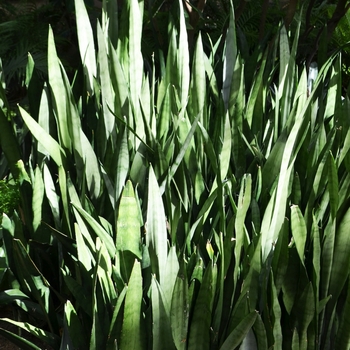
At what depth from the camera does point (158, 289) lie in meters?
0.90

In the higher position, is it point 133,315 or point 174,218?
point 174,218

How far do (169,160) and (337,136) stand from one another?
407 millimetres

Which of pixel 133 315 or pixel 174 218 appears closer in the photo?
pixel 133 315

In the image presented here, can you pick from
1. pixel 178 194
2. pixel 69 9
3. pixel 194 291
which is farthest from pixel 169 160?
pixel 69 9

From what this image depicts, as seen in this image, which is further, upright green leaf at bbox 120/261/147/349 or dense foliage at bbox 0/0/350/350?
dense foliage at bbox 0/0/350/350

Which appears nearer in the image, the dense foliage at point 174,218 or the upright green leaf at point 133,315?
the upright green leaf at point 133,315

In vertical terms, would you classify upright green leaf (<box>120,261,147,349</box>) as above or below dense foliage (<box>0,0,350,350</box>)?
below

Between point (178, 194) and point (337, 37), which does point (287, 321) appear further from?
point (337, 37)

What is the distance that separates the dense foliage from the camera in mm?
1004

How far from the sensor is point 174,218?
3.61 ft

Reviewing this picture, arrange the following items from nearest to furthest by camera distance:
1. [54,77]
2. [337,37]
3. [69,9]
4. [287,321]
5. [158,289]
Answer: [158,289] → [287,321] → [54,77] → [69,9] → [337,37]

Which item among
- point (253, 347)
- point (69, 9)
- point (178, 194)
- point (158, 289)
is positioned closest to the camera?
point (158, 289)

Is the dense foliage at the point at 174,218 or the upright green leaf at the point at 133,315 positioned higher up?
the dense foliage at the point at 174,218

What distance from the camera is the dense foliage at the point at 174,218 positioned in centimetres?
100
